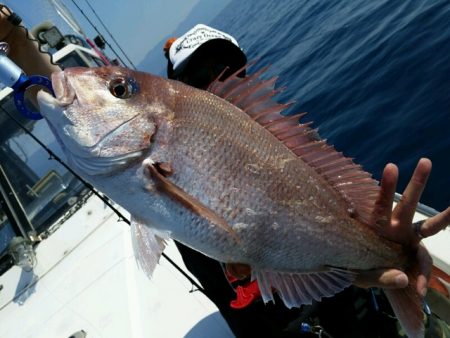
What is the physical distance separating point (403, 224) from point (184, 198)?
3.78 ft

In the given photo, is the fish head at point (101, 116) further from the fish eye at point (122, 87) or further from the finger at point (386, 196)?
the finger at point (386, 196)

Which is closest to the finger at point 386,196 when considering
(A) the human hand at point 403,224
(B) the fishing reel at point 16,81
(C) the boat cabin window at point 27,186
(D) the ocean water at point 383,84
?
(A) the human hand at point 403,224

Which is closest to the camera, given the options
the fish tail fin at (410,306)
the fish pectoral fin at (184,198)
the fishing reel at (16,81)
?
the fish pectoral fin at (184,198)

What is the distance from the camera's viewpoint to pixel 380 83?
30.7 ft

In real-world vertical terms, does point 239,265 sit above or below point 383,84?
above

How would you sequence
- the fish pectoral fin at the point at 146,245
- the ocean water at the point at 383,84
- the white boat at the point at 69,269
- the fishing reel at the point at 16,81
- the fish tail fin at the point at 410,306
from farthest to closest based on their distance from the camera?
the ocean water at the point at 383,84 → the white boat at the point at 69,269 → the fishing reel at the point at 16,81 → the fish tail fin at the point at 410,306 → the fish pectoral fin at the point at 146,245

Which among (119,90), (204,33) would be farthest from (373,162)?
(119,90)

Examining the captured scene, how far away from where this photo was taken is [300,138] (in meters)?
2.01

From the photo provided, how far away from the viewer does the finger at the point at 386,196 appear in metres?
1.98

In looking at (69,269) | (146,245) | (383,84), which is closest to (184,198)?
(146,245)

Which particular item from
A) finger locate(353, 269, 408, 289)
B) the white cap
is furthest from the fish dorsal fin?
the white cap

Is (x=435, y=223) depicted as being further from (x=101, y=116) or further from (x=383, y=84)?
(x=383, y=84)

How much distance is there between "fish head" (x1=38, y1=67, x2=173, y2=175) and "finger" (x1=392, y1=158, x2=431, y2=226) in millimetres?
1277

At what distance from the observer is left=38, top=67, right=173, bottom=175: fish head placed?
1730 mm
